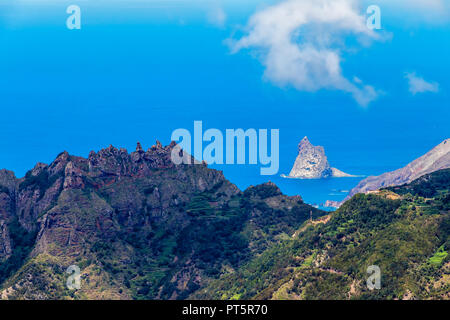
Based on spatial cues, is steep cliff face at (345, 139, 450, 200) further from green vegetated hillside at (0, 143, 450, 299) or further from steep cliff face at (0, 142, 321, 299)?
steep cliff face at (0, 142, 321, 299)

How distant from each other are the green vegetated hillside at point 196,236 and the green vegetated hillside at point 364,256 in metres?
0.21

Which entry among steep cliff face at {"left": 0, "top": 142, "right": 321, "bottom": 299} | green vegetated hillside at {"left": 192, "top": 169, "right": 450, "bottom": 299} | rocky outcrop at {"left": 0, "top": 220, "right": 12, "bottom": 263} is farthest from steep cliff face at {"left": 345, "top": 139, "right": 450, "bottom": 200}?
rocky outcrop at {"left": 0, "top": 220, "right": 12, "bottom": 263}

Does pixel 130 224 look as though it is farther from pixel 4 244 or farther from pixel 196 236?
pixel 4 244

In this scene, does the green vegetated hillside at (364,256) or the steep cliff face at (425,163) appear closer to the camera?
the green vegetated hillside at (364,256)

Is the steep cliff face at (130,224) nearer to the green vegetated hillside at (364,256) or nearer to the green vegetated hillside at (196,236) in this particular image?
the green vegetated hillside at (196,236)

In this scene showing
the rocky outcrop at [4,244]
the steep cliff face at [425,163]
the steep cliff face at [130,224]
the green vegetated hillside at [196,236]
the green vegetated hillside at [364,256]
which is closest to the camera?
the green vegetated hillside at [364,256]

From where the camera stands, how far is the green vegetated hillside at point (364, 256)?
7588 cm

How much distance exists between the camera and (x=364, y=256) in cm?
8350

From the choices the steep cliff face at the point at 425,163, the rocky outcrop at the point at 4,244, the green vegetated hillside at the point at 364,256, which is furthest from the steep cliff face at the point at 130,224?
the steep cliff face at the point at 425,163

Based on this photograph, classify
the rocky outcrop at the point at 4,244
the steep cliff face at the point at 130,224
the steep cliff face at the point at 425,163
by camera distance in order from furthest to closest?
the steep cliff face at the point at 425,163 < the rocky outcrop at the point at 4,244 < the steep cliff face at the point at 130,224

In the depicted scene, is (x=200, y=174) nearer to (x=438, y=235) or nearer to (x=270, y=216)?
(x=270, y=216)

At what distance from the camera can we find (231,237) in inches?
4624
